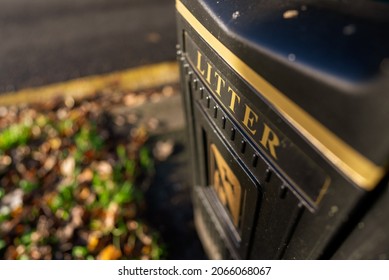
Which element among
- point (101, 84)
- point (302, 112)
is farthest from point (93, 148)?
point (302, 112)

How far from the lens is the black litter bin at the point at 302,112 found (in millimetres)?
637

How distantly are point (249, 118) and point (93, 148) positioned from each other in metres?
1.97

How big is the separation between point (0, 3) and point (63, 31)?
1.75m

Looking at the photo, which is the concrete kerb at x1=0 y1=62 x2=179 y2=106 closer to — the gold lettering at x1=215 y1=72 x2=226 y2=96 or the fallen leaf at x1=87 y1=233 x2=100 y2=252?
the fallen leaf at x1=87 y1=233 x2=100 y2=252

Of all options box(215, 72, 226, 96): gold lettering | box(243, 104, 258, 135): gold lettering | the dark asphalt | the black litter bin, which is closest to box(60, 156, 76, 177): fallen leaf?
the dark asphalt

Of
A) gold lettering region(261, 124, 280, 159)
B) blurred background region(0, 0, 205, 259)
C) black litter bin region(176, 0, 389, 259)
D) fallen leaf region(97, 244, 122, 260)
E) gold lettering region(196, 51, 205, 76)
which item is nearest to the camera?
black litter bin region(176, 0, 389, 259)

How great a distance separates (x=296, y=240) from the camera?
1013 mm

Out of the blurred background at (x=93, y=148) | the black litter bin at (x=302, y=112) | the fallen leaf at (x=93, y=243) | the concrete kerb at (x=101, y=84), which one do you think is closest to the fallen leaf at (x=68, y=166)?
the blurred background at (x=93, y=148)

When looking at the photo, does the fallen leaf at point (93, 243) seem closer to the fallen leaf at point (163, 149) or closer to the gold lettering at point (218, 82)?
the fallen leaf at point (163, 149)

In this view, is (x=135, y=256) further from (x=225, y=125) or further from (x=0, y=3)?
(x=0, y=3)

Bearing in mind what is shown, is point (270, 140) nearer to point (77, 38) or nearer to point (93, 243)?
point (93, 243)

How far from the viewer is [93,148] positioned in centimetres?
264

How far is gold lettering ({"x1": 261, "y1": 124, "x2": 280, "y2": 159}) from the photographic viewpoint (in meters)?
0.86

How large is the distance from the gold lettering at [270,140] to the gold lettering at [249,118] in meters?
0.04
